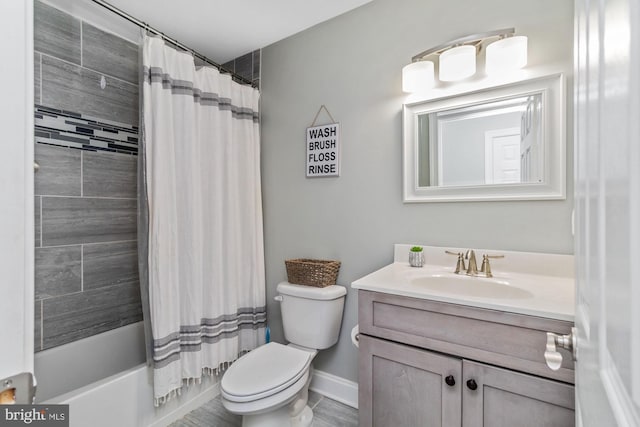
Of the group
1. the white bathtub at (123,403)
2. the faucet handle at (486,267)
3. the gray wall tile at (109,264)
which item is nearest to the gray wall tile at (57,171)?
the gray wall tile at (109,264)

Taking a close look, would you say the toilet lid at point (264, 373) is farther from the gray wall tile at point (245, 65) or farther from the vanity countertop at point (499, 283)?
the gray wall tile at point (245, 65)

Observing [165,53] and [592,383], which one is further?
[165,53]

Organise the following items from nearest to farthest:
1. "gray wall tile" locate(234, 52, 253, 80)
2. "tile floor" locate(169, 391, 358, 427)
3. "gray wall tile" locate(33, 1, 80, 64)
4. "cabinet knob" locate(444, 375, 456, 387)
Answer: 1. "cabinet knob" locate(444, 375, 456, 387)
2. "gray wall tile" locate(33, 1, 80, 64)
3. "tile floor" locate(169, 391, 358, 427)
4. "gray wall tile" locate(234, 52, 253, 80)

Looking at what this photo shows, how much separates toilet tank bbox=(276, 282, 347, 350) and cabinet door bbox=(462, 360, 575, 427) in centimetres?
85

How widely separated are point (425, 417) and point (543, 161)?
4.00 feet

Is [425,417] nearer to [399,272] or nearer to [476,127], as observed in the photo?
[399,272]

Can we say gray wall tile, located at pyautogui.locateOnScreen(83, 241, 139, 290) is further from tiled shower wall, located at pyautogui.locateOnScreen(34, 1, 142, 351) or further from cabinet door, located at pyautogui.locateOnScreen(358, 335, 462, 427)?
cabinet door, located at pyautogui.locateOnScreen(358, 335, 462, 427)

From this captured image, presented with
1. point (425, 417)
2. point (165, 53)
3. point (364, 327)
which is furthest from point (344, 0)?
point (425, 417)

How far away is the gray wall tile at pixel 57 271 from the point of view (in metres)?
1.55

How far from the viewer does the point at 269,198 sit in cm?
228

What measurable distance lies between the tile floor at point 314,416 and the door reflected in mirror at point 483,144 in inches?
56.7

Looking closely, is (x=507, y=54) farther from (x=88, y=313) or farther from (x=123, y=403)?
(x=88, y=313)

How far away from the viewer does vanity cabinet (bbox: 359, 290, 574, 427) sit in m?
0.94

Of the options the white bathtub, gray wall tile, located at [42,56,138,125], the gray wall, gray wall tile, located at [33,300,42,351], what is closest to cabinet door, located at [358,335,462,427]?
the gray wall
